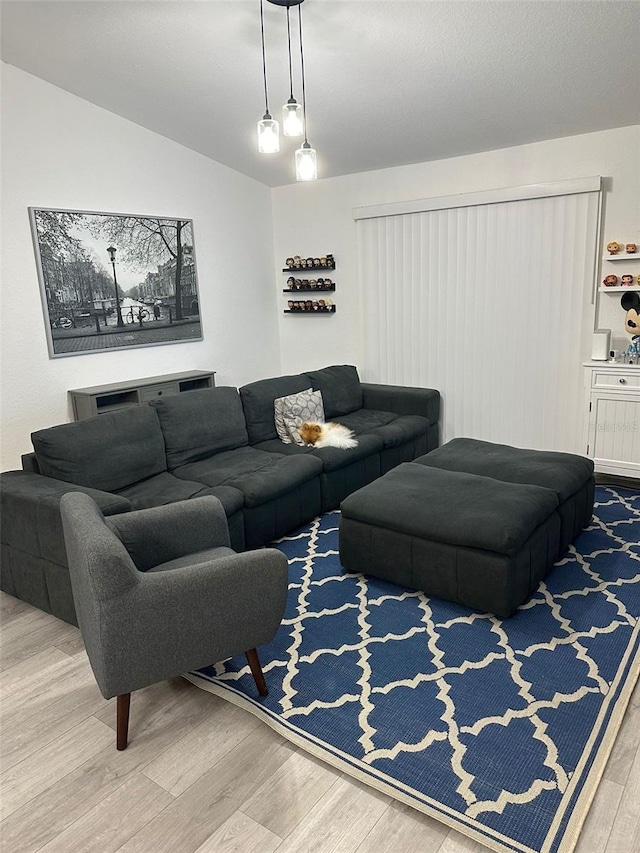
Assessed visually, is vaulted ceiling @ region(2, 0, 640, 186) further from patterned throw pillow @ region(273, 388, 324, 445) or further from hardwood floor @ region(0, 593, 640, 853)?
hardwood floor @ region(0, 593, 640, 853)

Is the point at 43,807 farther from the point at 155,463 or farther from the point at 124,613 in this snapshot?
the point at 155,463

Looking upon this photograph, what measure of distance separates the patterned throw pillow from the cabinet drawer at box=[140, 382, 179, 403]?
885 millimetres

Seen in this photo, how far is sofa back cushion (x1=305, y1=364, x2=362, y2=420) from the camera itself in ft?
15.9

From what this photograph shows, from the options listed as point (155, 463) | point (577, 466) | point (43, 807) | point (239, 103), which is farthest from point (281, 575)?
point (239, 103)

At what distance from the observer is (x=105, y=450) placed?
3318 millimetres

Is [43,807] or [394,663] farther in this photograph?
[394,663]

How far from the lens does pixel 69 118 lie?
→ 419cm

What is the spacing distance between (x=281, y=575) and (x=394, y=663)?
0.68m

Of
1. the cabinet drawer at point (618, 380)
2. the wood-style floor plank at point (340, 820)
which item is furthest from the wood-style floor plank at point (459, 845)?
the cabinet drawer at point (618, 380)

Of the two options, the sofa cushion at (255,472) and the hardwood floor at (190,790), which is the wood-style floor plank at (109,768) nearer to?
the hardwood floor at (190,790)

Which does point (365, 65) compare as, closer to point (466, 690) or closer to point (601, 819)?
point (466, 690)

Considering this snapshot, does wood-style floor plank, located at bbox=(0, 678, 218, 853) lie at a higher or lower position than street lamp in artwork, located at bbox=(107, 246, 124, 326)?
lower

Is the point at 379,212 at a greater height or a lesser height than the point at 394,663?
greater

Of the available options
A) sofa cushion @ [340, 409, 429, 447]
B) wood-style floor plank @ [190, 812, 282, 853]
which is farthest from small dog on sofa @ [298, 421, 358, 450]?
wood-style floor plank @ [190, 812, 282, 853]
